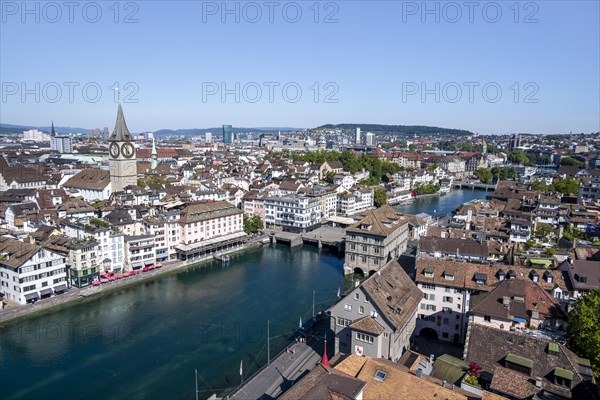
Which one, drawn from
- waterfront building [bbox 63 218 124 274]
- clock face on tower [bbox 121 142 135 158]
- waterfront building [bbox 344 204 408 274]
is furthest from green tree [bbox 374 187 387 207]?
waterfront building [bbox 63 218 124 274]

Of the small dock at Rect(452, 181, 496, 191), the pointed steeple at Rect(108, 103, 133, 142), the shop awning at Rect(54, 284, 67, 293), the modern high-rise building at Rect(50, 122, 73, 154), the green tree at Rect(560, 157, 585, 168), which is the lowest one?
the shop awning at Rect(54, 284, 67, 293)

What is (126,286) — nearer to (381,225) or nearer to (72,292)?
(72,292)

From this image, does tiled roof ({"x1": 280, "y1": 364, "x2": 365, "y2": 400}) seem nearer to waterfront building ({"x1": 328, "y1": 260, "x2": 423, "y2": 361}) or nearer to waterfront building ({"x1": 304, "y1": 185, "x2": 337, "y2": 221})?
waterfront building ({"x1": 328, "y1": 260, "x2": 423, "y2": 361})

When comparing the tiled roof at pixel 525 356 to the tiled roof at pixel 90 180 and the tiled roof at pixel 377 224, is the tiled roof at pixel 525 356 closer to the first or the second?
the tiled roof at pixel 377 224

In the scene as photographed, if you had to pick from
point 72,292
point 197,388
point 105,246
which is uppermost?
point 105,246

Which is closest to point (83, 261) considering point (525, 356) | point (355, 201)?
point (525, 356)

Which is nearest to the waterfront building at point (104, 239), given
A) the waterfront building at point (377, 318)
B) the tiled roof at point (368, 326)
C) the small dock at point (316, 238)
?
the small dock at point (316, 238)

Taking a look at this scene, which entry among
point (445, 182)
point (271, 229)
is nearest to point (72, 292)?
point (271, 229)
